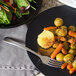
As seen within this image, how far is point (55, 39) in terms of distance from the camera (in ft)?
4.56

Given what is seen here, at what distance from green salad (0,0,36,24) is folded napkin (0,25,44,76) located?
0.48 feet

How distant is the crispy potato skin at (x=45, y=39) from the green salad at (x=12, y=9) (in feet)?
0.71

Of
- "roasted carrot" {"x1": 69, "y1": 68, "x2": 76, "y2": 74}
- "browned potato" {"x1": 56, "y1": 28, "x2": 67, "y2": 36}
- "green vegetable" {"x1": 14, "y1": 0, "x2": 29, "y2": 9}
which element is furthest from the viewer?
"green vegetable" {"x1": 14, "y1": 0, "x2": 29, "y2": 9}

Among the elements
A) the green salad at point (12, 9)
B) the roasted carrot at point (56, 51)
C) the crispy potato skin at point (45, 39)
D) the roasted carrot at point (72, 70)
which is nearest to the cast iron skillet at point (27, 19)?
the green salad at point (12, 9)

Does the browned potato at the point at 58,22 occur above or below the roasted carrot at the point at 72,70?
above

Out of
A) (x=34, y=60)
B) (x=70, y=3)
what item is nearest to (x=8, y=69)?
(x=34, y=60)

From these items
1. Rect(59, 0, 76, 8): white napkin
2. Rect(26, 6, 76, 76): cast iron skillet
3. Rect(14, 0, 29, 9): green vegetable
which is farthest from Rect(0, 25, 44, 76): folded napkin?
Rect(59, 0, 76, 8): white napkin

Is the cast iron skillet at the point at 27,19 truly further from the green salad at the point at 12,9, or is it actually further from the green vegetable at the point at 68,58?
the green vegetable at the point at 68,58

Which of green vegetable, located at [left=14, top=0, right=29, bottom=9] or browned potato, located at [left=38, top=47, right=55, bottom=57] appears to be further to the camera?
green vegetable, located at [left=14, top=0, right=29, bottom=9]

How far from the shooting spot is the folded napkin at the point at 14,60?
4.57 ft

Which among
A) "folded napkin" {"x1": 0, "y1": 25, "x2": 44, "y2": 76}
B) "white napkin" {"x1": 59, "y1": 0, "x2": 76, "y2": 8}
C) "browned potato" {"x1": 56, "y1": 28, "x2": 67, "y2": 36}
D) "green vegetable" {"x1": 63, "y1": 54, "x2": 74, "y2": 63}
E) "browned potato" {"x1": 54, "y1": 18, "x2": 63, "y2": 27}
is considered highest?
"white napkin" {"x1": 59, "y1": 0, "x2": 76, "y2": 8}

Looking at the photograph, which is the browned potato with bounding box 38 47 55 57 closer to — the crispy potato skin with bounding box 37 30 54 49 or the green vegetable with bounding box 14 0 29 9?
the crispy potato skin with bounding box 37 30 54 49

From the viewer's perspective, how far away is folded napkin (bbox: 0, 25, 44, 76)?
4.57 feet

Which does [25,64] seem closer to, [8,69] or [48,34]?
[8,69]
